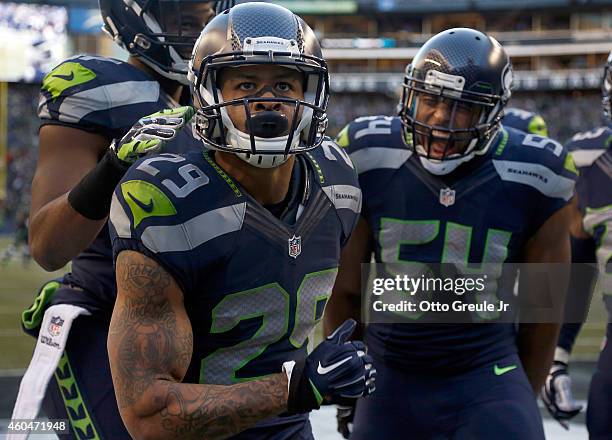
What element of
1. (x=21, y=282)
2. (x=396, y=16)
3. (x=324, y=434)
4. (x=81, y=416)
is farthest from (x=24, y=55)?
(x=81, y=416)

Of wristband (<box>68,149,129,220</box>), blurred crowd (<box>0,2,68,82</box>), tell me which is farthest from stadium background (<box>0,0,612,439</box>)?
wristband (<box>68,149,129,220</box>)

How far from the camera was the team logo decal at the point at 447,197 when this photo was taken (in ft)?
10.3

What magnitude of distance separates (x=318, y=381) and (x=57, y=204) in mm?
977

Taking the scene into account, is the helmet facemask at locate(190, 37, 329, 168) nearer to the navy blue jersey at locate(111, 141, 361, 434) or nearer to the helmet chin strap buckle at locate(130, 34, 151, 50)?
the navy blue jersey at locate(111, 141, 361, 434)

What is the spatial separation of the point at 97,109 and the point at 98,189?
43cm

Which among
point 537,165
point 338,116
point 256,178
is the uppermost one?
point 256,178

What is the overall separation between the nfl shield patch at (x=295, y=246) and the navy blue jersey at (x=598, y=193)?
6.44 ft

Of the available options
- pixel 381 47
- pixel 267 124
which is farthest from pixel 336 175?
pixel 381 47

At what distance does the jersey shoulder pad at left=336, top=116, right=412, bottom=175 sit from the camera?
3.21m

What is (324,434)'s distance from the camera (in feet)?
16.0

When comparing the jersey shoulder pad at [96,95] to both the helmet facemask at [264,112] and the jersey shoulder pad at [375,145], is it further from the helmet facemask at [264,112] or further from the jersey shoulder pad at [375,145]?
the jersey shoulder pad at [375,145]

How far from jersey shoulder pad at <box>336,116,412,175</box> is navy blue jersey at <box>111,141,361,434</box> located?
0.98m

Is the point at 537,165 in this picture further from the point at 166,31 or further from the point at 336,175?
the point at 166,31

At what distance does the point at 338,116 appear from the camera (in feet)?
117
